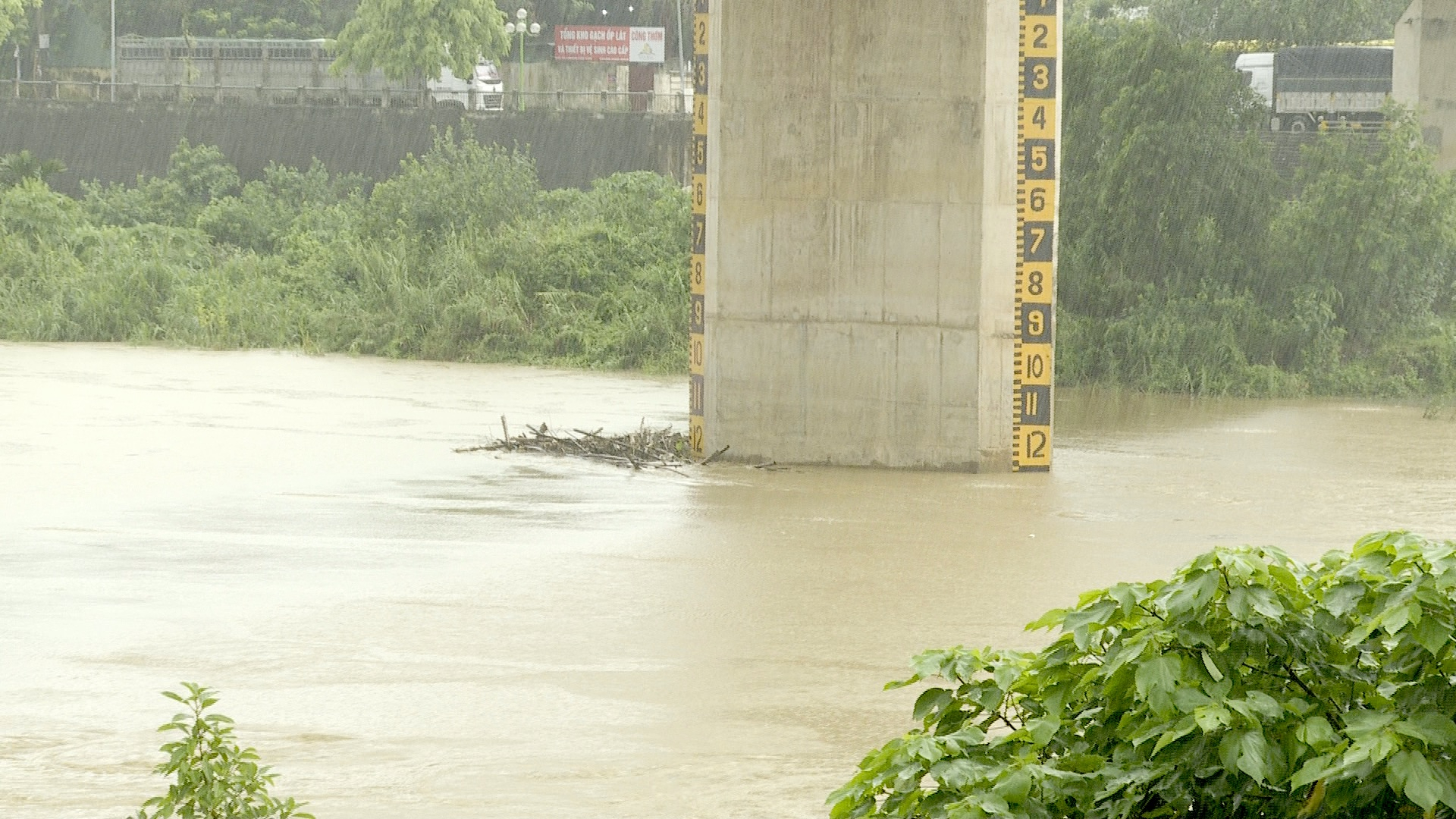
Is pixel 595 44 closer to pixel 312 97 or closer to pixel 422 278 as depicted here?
pixel 312 97

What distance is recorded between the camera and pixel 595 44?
214ft

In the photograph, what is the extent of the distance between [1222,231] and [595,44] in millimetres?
43939

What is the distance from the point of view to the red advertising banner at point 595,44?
64875 millimetres

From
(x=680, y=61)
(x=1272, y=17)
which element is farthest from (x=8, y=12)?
(x=1272, y=17)

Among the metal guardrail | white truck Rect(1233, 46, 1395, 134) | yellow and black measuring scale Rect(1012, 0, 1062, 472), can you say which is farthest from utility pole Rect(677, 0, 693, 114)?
yellow and black measuring scale Rect(1012, 0, 1062, 472)

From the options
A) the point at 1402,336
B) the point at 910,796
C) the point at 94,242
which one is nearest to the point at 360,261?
the point at 94,242

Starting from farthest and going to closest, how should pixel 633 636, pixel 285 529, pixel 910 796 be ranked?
pixel 285 529 → pixel 633 636 → pixel 910 796

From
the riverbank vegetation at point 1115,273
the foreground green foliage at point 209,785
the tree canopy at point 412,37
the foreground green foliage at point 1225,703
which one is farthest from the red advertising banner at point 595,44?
the foreground green foliage at point 1225,703

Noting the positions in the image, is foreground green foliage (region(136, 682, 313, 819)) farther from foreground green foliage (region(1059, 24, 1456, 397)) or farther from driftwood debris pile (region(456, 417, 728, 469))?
foreground green foliage (region(1059, 24, 1456, 397))

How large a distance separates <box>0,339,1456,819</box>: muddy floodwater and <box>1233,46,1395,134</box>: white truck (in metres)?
19.9

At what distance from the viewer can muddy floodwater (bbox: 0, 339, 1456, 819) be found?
7004 mm

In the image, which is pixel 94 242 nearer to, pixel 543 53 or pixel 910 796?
pixel 910 796

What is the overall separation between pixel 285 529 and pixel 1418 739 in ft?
31.5

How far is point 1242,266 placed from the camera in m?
23.6
